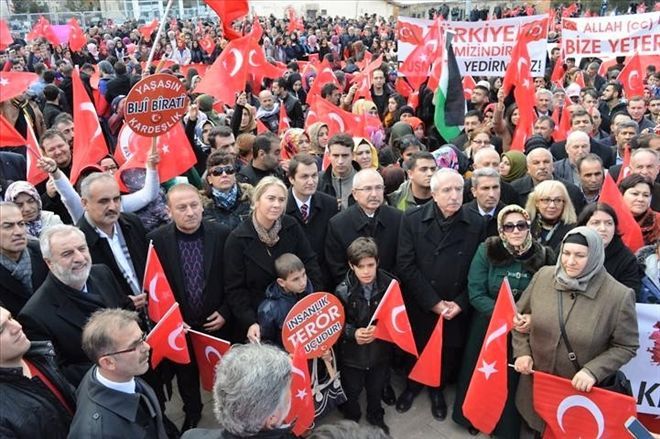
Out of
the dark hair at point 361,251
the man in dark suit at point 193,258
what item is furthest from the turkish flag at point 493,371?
the man in dark suit at point 193,258

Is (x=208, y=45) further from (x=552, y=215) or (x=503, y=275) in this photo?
(x=503, y=275)

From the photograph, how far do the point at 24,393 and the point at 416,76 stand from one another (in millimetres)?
8318

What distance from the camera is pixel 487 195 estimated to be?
4.03m

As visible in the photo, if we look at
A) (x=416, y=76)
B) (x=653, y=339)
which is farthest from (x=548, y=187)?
(x=416, y=76)

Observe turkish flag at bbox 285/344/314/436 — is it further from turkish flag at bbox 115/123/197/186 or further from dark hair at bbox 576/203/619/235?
turkish flag at bbox 115/123/197/186

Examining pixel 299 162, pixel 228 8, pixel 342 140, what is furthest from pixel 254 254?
pixel 228 8

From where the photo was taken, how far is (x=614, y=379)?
3.23 metres

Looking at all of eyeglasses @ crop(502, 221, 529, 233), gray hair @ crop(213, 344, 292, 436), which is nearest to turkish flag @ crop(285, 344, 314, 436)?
gray hair @ crop(213, 344, 292, 436)

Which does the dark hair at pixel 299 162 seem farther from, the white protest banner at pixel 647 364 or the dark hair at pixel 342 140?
the white protest banner at pixel 647 364

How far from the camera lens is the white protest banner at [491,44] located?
812cm

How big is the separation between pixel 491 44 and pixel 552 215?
16.9 feet

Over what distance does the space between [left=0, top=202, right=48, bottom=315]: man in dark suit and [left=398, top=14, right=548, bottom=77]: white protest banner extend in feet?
22.4

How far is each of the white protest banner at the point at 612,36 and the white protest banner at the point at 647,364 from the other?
743cm

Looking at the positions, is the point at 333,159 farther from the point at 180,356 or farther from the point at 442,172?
the point at 180,356
